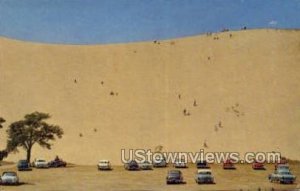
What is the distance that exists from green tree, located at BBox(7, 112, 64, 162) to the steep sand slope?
3.69 meters

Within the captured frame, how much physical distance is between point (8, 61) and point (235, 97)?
30.0m

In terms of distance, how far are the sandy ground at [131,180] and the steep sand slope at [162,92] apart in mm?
15539

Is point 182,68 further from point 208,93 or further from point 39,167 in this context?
point 39,167

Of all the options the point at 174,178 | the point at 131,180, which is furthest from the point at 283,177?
the point at 131,180

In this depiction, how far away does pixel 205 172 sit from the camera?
40594mm

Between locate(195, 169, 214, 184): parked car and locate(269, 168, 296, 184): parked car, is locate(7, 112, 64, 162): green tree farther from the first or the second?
locate(269, 168, 296, 184): parked car

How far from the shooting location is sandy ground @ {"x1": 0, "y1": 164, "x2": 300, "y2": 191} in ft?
123

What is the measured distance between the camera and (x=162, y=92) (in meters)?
80.2

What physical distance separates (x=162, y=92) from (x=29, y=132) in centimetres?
2213

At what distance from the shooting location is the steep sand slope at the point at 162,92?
228 feet

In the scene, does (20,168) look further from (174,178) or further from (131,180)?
(174,178)

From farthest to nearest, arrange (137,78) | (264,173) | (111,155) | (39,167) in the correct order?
(137,78) < (111,155) < (39,167) < (264,173)

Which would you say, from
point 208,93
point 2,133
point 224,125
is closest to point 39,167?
point 2,133

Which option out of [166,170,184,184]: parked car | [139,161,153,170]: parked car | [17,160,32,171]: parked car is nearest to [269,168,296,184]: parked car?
[166,170,184,184]: parked car
